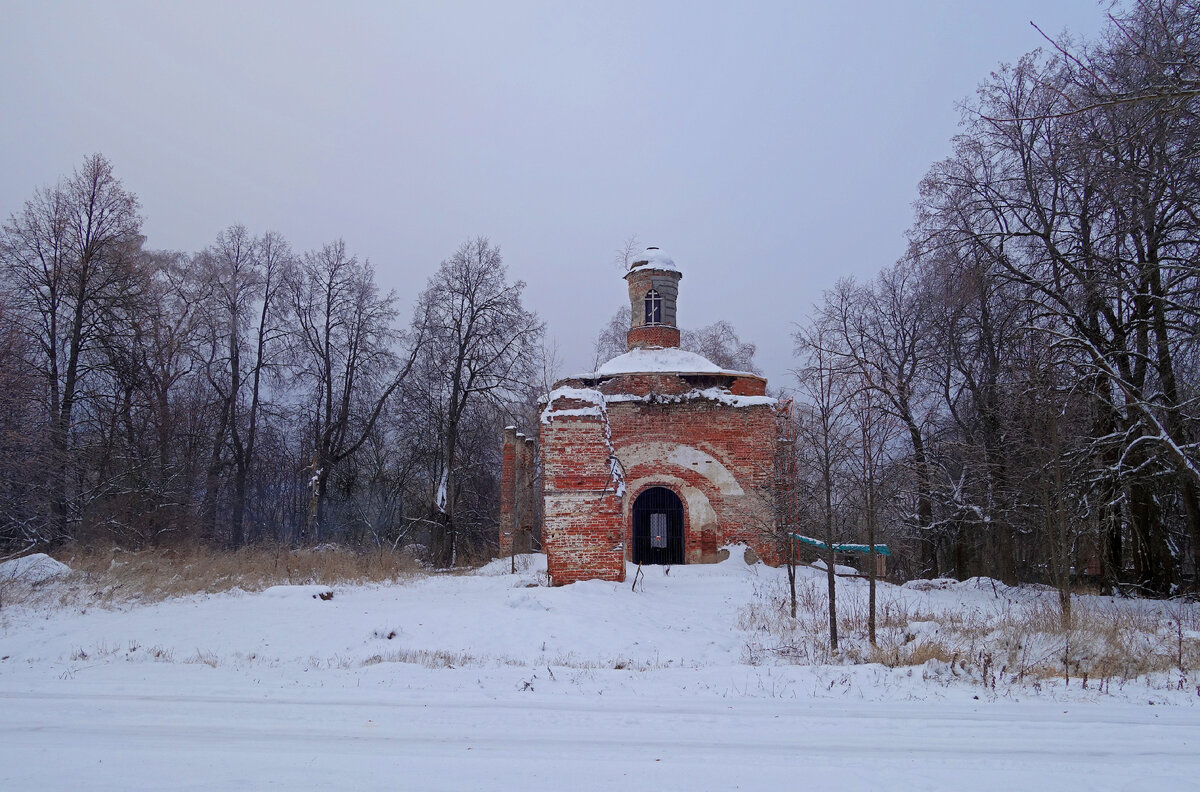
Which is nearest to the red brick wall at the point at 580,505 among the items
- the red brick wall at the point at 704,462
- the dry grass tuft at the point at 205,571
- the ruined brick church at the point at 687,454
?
the ruined brick church at the point at 687,454

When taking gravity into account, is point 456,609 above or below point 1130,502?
below

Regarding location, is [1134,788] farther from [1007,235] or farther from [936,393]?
[936,393]

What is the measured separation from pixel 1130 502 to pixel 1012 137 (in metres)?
7.68

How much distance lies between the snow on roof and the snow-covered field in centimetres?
1027

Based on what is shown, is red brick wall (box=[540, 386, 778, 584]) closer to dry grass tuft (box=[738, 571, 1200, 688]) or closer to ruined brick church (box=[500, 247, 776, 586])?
ruined brick church (box=[500, 247, 776, 586])

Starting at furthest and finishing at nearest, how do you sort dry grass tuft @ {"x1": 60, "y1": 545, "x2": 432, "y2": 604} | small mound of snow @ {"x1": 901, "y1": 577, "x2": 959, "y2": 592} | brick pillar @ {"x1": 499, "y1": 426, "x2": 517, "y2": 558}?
brick pillar @ {"x1": 499, "y1": 426, "x2": 517, "y2": 558}
small mound of snow @ {"x1": 901, "y1": 577, "x2": 959, "y2": 592}
dry grass tuft @ {"x1": 60, "y1": 545, "x2": 432, "y2": 604}

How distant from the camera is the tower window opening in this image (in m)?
23.1

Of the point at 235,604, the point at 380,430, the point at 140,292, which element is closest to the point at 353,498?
the point at 380,430

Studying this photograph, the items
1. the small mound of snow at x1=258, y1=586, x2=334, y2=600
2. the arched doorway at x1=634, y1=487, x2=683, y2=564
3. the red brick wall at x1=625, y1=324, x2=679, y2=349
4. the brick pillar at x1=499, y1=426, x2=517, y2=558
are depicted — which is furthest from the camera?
the red brick wall at x1=625, y1=324, x2=679, y2=349

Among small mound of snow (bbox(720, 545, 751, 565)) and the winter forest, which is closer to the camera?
the winter forest

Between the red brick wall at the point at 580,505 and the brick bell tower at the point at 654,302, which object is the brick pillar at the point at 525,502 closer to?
the brick bell tower at the point at 654,302

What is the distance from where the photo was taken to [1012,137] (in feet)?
49.2

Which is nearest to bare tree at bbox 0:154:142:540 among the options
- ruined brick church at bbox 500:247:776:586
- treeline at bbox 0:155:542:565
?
treeline at bbox 0:155:542:565

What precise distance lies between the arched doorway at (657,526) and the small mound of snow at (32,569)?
12.4m
